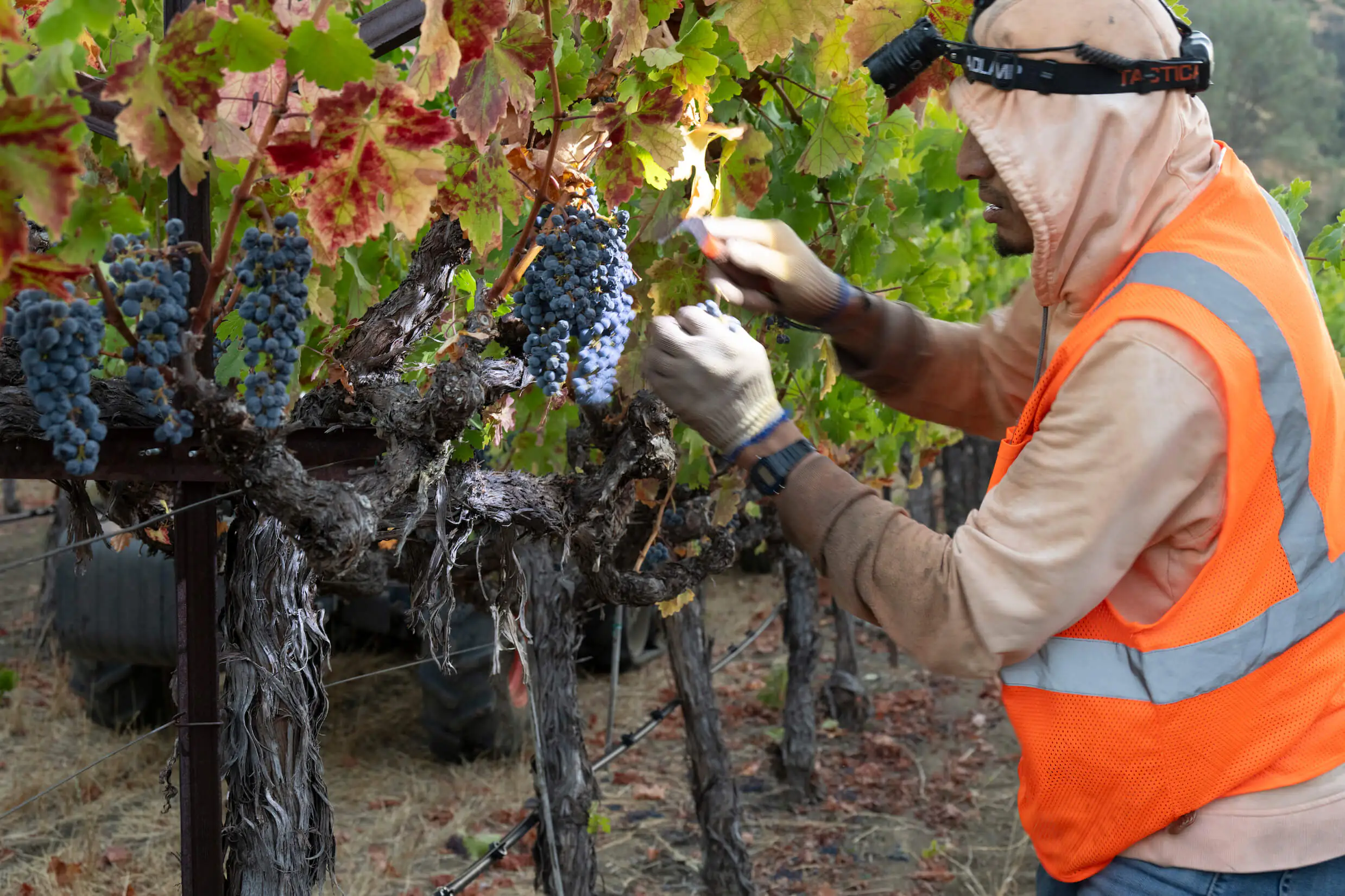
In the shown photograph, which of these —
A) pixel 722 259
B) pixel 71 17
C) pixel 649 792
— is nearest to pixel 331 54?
pixel 71 17

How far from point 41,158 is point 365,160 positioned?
368mm

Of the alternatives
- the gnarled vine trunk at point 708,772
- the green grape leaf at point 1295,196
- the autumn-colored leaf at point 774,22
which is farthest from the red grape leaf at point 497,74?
the green grape leaf at point 1295,196

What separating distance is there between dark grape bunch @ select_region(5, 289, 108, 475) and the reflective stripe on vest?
134cm

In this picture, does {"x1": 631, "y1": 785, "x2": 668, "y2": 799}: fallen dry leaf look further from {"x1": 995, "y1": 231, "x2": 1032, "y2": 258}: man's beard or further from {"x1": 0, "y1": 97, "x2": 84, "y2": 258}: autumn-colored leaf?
{"x1": 0, "y1": 97, "x2": 84, "y2": 258}: autumn-colored leaf

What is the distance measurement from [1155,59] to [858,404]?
2.51 m

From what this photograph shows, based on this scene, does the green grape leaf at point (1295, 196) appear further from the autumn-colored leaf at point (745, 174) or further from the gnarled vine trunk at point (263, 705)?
the gnarled vine trunk at point (263, 705)

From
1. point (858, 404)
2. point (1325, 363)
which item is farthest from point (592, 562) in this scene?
point (858, 404)

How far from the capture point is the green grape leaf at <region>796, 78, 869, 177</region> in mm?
2484

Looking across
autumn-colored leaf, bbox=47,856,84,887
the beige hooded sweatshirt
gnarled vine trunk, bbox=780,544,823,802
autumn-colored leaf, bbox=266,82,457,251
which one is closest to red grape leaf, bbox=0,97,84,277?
autumn-colored leaf, bbox=266,82,457,251

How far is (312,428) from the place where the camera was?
1.77 metres

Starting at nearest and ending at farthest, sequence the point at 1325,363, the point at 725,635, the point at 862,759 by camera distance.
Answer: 1. the point at 1325,363
2. the point at 862,759
3. the point at 725,635

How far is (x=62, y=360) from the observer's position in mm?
1146

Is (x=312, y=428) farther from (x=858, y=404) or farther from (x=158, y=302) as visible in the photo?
(x=858, y=404)

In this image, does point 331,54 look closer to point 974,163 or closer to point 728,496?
point 974,163
